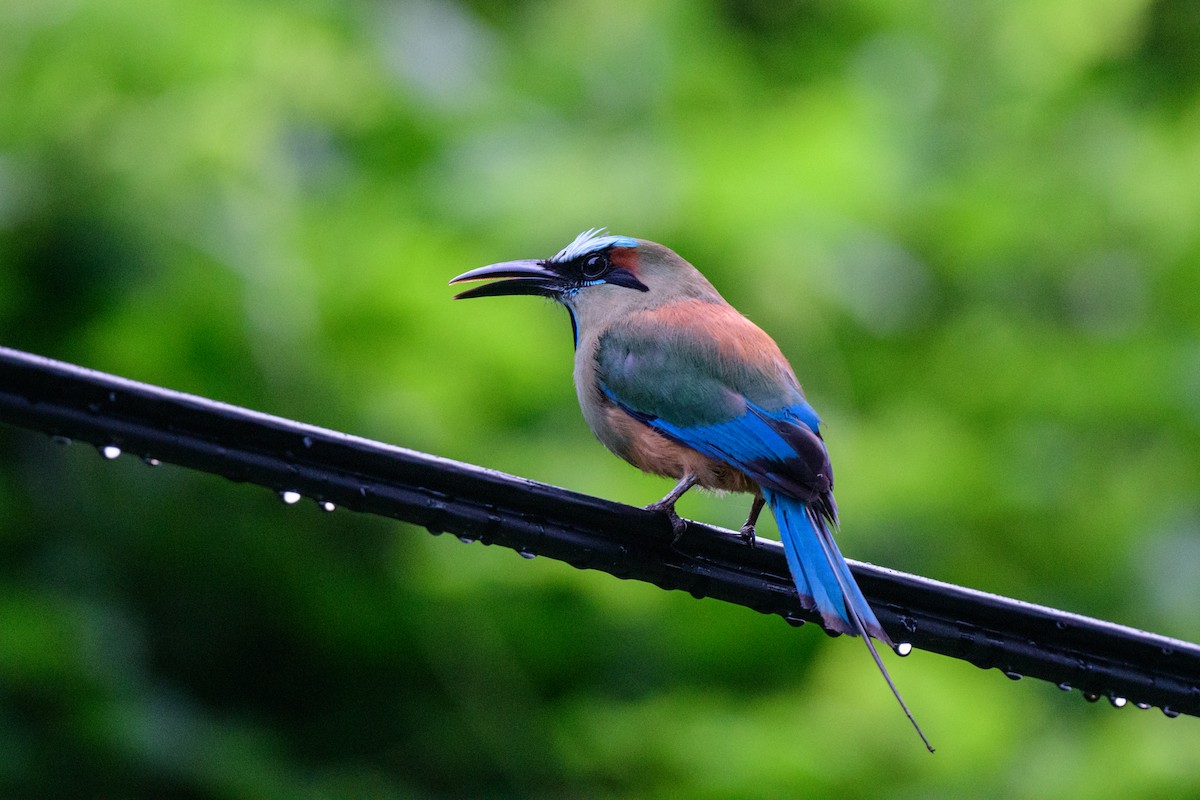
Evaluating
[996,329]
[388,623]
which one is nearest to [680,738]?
[388,623]

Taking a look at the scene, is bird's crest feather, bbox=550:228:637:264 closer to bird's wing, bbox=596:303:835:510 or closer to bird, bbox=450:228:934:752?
bird, bbox=450:228:934:752

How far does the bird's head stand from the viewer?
4270 mm

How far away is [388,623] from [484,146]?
1913mm

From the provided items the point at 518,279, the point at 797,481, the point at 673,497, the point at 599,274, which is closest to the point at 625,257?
the point at 599,274

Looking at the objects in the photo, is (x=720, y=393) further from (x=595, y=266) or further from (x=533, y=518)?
(x=533, y=518)

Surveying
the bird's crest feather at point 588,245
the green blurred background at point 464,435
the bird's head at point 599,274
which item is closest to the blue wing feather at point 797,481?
the bird's head at point 599,274

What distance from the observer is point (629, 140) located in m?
6.06

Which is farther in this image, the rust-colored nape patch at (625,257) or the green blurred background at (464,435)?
the green blurred background at (464,435)

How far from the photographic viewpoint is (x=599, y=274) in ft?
14.2

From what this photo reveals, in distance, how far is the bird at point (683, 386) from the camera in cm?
338

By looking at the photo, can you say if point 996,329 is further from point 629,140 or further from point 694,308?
point 694,308

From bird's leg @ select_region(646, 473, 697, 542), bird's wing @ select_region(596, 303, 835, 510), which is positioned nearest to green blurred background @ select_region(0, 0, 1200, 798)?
bird's wing @ select_region(596, 303, 835, 510)

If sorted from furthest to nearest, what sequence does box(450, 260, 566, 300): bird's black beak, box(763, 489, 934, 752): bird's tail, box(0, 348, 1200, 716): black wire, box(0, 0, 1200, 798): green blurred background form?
box(0, 0, 1200, 798): green blurred background → box(450, 260, 566, 300): bird's black beak → box(763, 489, 934, 752): bird's tail → box(0, 348, 1200, 716): black wire

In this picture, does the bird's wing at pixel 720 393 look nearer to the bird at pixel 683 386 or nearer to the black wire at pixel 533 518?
the bird at pixel 683 386
